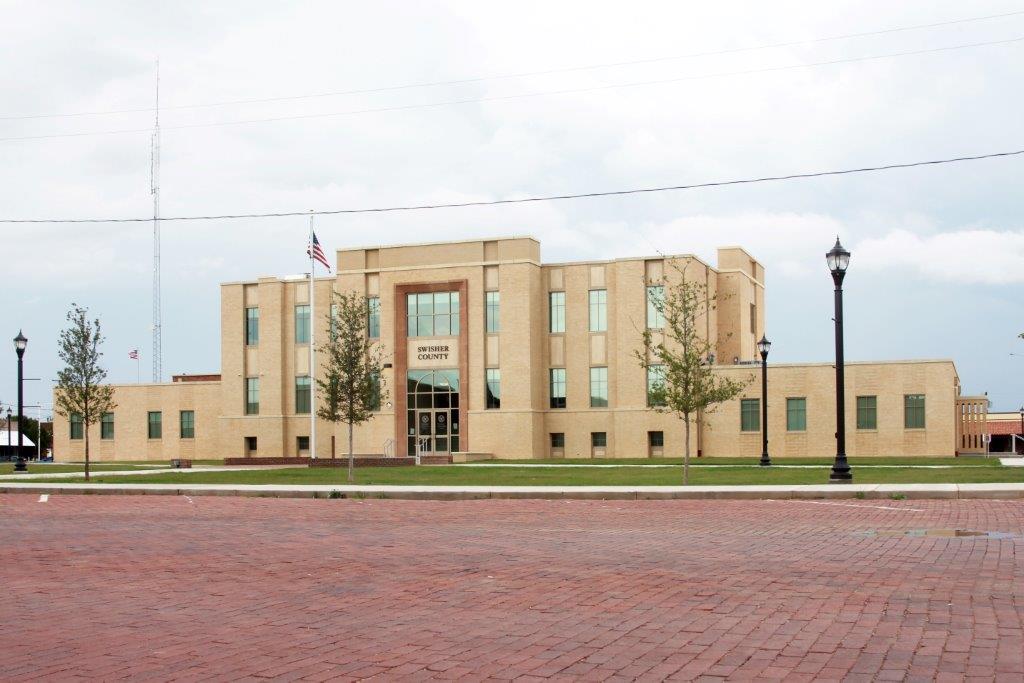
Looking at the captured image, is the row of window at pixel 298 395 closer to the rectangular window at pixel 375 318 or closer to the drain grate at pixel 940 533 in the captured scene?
the rectangular window at pixel 375 318

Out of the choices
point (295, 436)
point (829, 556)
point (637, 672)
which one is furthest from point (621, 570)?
point (295, 436)

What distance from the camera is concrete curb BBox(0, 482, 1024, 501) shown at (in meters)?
21.5

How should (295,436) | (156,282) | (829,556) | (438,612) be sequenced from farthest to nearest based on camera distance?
(156,282) → (295,436) → (829,556) → (438,612)

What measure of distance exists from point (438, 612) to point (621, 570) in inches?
113

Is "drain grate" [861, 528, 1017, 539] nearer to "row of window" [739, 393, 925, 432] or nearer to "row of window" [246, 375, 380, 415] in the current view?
"row of window" [739, 393, 925, 432]

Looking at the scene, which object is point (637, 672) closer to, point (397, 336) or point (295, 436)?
point (397, 336)

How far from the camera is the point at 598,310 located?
5609 centimetres

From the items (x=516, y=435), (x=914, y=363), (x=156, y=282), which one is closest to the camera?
(x=914, y=363)

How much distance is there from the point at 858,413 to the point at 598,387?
12.4 m

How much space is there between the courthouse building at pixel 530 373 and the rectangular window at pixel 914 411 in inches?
2.4

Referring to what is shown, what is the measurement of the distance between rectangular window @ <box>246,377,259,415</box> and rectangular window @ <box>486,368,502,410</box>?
14107 millimetres

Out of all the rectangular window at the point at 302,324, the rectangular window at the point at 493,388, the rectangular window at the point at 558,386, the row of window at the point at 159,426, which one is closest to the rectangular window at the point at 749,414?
the rectangular window at the point at 558,386

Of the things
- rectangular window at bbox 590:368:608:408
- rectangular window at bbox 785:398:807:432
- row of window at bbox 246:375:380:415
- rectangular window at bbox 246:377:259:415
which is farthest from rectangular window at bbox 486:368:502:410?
rectangular window at bbox 246:377:259:415

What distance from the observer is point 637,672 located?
6.74m
